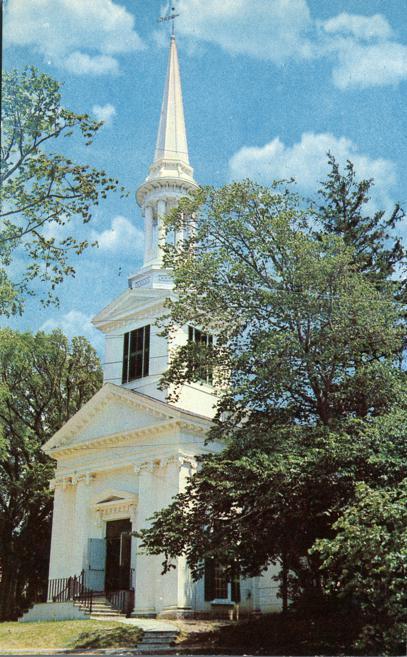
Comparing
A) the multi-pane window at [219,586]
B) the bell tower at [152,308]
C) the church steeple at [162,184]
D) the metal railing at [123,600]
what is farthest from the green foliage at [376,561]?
the church steeple at [162,184]

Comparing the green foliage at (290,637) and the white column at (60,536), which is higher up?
the white column at (60,536)

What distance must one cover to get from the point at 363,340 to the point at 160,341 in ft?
29.9

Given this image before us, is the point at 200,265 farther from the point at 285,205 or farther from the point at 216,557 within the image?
the point at 216,557

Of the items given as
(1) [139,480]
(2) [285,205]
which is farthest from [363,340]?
(1) [139,480]

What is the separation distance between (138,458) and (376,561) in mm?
9529

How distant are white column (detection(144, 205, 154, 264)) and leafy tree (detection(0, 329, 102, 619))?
4.31m

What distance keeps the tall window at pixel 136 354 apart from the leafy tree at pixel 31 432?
3528 millimetres

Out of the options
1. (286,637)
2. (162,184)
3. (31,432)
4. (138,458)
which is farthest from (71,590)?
(162,184)

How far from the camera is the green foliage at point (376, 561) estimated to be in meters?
9.56

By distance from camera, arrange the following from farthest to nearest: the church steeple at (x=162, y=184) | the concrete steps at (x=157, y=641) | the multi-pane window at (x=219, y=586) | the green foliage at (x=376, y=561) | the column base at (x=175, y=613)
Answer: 1. the church steeple at (x=162, y=184)
2. the multi-pane window at (x=219, y=586)
3. the column base at (x=175, y=613)
4. the concrete steps at (x=157, y=641)
5. the green foliage at (x=376, y=561)

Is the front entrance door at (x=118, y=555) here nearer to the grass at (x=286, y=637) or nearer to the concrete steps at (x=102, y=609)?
the concrete steps at (x=102, y=609)

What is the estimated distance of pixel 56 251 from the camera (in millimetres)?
11633

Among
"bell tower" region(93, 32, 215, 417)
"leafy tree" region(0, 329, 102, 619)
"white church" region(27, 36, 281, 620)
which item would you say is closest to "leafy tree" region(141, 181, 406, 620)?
"white church" region(27, 36, 281, 620)

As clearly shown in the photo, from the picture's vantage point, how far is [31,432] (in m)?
24.2
